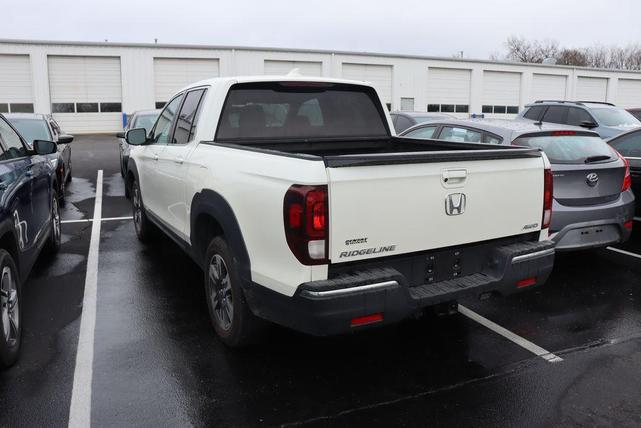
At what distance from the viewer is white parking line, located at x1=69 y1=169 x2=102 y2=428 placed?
314cm

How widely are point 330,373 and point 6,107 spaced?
3058 cm

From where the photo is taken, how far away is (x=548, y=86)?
38.8 meters

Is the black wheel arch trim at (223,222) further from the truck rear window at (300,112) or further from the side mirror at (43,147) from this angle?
the side mirror at (43,147)

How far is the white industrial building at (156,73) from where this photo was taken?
93.2 feet

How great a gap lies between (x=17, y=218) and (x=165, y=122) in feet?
6.90

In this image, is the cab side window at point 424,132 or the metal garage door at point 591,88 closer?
the cab side window at point 424,132

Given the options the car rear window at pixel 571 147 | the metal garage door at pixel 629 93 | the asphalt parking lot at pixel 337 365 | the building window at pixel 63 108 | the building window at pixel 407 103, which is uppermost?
the metal garage door at pixel 629 93

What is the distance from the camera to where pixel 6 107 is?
28547 mm

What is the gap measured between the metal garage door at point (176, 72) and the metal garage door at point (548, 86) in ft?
72.7

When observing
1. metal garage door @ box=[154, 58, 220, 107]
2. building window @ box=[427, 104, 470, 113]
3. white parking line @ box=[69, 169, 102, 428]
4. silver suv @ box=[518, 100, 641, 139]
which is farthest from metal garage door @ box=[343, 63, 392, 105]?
white parking line @ box=[69, 169, 102, 428]

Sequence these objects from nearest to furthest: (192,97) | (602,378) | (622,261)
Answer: (602,378)
(192,97)
(622,261)

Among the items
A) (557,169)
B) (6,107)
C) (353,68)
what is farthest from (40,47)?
(557,169)

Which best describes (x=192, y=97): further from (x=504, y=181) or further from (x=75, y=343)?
(x=504, y=181)

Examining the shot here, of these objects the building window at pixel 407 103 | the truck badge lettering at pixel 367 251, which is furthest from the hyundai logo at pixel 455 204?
the building window at pixel 407 103
